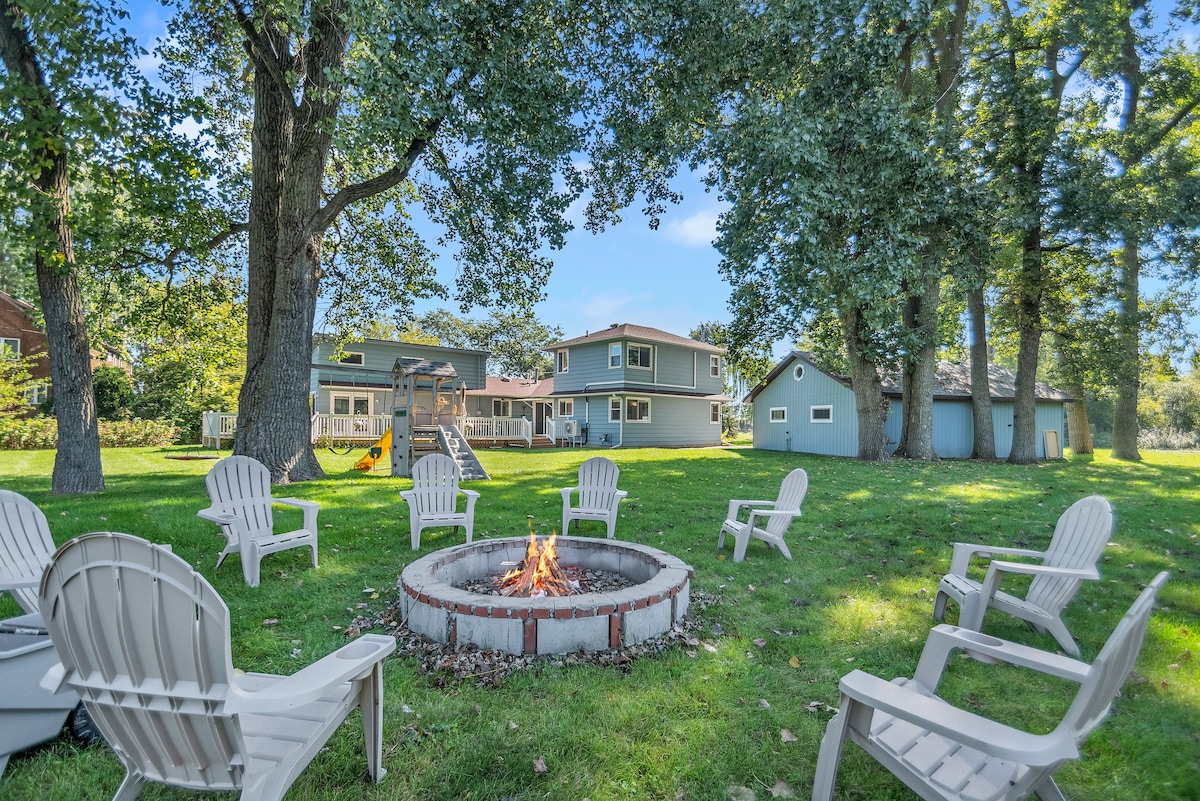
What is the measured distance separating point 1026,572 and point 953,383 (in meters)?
20.9

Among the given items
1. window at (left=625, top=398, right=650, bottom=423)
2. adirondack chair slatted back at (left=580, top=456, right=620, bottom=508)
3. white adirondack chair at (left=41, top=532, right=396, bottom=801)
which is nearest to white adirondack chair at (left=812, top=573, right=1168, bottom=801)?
white adirondack chair at (left=41, top=532, right=396, bottom=801)

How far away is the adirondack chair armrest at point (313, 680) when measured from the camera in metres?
1.69

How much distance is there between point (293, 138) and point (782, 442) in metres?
20.1

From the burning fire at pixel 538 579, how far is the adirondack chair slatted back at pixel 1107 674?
2993mm

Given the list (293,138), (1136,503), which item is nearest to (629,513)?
(1136,503)

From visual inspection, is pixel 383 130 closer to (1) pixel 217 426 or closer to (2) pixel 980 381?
(1) pixel 217 426

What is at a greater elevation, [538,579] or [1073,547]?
[1073,547]

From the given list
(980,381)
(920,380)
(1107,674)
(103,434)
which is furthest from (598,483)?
(103,434)

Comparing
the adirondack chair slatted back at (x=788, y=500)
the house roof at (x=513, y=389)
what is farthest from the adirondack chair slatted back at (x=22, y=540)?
the house roof at (x=513, y=389)

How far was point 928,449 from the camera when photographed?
16.7 m

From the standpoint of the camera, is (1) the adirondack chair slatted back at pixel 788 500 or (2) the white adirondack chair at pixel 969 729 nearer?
(2) the white adirondack chair at pixel 969 729

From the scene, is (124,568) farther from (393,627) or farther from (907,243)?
(907,243)

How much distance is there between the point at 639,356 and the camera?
25047 mm

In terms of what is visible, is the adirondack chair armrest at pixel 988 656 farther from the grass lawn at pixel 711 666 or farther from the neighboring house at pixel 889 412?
the neighboring house at pixel 889 412
